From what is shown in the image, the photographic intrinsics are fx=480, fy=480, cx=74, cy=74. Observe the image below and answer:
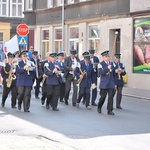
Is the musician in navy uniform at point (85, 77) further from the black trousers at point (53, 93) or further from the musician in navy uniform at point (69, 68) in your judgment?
the musician in navy uniform at point (69, 68)

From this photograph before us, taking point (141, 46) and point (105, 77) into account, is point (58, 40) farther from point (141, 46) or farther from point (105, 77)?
point (105, 77)

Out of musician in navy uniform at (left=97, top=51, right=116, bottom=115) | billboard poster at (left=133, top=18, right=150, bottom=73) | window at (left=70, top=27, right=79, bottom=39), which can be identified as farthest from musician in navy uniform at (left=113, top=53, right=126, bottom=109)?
window at (left=70, top=27, right=79, bottom=39)

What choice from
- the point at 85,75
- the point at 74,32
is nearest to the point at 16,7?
the point at 74,32

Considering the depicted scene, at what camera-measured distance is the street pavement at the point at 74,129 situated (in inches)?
372

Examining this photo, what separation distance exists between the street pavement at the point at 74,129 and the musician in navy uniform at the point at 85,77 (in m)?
0.48

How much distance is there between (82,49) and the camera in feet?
100

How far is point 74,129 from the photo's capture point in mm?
11367

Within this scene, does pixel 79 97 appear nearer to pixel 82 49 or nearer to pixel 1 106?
pixel 1 106

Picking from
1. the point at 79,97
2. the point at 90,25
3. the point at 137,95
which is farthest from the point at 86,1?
the point at 79,97

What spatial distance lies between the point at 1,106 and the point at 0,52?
1070cm

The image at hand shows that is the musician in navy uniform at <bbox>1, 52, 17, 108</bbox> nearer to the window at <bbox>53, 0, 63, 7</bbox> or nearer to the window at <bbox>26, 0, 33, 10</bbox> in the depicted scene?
the window at <bbox>53, 0, 63, 7</bbox>

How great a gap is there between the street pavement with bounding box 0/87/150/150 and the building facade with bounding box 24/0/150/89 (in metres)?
9.51

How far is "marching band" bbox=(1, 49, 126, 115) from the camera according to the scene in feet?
46.6

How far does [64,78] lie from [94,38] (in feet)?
41.6
